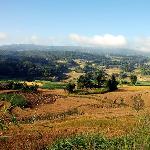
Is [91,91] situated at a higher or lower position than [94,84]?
lower

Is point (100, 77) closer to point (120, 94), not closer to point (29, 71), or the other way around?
point (120, 94)

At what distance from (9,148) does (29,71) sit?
6802 inches

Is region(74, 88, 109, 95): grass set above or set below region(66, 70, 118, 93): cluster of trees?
below

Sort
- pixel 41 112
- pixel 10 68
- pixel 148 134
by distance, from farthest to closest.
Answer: pixel 10 68
pixel 41 112
pixel 148 134

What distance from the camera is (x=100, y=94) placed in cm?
10312

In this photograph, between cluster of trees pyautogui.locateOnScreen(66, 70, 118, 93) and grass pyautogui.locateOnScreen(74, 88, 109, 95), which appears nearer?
grass pyautogui.locateOnScreen(74, 88, 109, 95)

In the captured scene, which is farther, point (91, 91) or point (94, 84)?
point (94, 84)

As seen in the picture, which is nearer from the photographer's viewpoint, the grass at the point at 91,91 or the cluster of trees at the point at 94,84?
the grass at the point at 91,91

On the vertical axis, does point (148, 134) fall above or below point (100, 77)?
above

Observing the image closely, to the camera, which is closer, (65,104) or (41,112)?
(41,112)

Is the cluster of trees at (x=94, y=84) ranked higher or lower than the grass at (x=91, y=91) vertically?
higher

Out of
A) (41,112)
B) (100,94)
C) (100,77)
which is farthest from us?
(100,77)

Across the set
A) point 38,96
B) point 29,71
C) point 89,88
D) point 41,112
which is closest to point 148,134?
point 41,112

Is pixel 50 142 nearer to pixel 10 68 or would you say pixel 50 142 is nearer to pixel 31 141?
pixel 31 141
